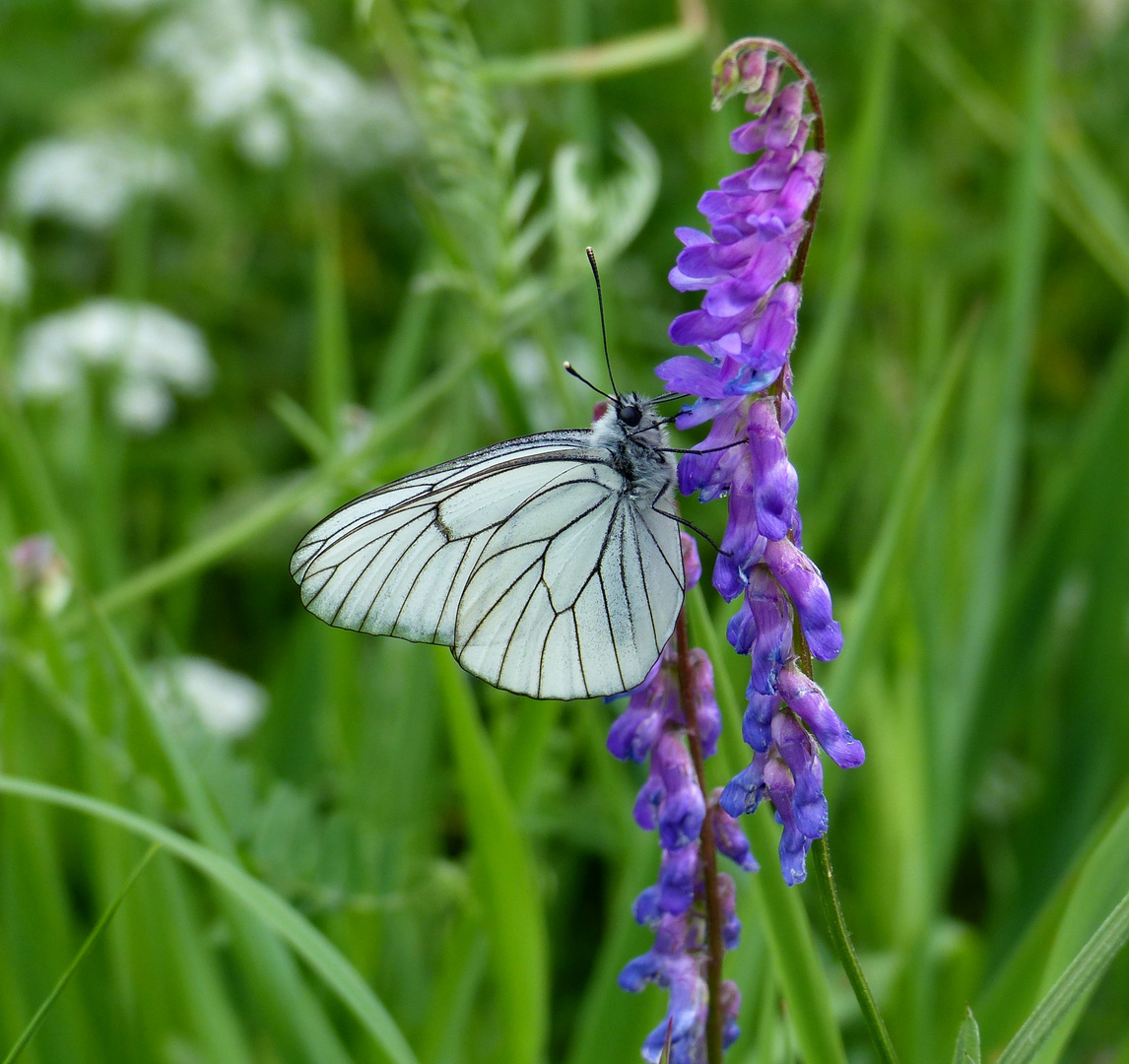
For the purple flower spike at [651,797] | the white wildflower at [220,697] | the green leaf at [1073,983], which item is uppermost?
the purple flower spike at [651,797]

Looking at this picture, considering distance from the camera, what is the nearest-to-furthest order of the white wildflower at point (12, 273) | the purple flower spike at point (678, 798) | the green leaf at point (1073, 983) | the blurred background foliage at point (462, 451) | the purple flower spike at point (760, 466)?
the green leaf at point (1073, 983) < the purple flower spike at point (760, 466) < the purple flower spike at point (678, 798) < the blurred background foliage at point (462, 451) < the white wildflower at point (12, 273)

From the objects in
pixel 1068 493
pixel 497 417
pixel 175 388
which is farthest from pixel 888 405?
pixel 175 388

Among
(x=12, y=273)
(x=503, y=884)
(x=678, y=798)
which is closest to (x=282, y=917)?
(x=503, y=884)

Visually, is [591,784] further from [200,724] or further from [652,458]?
[652,458]

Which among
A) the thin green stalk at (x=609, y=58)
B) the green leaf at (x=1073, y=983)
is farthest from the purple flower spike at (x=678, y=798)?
the thin green stalk at (x=609, y=58)

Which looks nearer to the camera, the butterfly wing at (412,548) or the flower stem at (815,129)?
the flower stem at (815,129)

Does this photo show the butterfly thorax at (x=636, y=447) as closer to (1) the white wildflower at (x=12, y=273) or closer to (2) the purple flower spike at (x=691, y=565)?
(2) the purple flower spike at (x=691, y=565)

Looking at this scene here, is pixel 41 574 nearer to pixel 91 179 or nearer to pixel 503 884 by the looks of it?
pixel 503 884

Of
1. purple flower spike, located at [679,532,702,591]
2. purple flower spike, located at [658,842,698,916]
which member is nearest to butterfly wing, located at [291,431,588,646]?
purple flower spike, located at [679,532,702,591]
